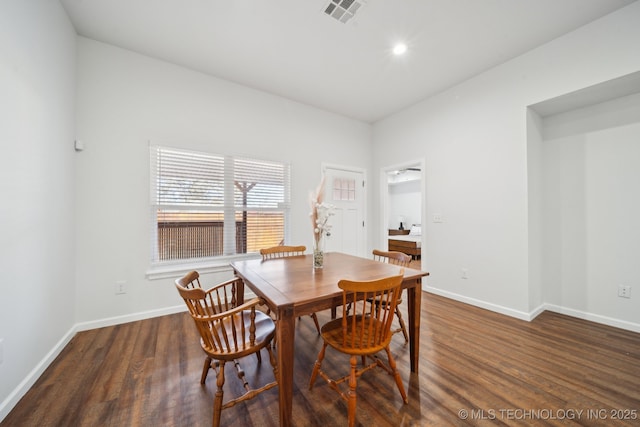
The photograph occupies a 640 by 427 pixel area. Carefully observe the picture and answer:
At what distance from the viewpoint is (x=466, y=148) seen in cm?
321

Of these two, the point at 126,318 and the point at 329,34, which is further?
the point at 126,318

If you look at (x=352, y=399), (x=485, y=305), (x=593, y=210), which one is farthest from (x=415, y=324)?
(x=593, y=210)

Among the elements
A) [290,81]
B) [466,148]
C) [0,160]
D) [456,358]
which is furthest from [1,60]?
[466,148]

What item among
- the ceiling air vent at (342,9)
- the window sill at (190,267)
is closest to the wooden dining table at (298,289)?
the window sill at (190,267)

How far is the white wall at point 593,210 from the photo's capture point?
2.43 metres

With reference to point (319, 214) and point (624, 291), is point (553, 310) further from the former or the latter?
point (319, 214)

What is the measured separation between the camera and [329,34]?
2.37 m

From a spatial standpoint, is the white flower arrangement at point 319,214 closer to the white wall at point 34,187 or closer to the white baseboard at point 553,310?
the white wall at point 34,187

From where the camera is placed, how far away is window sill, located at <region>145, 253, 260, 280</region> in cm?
271

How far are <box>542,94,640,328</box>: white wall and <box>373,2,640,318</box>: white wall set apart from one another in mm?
461

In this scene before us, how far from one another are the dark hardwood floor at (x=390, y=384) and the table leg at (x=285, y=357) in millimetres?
215

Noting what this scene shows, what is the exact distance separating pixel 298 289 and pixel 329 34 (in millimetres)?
2456

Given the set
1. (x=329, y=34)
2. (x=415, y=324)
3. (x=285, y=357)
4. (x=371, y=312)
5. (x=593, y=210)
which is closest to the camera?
(x=285, y=357)

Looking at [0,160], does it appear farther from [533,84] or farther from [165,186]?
[533,84]
